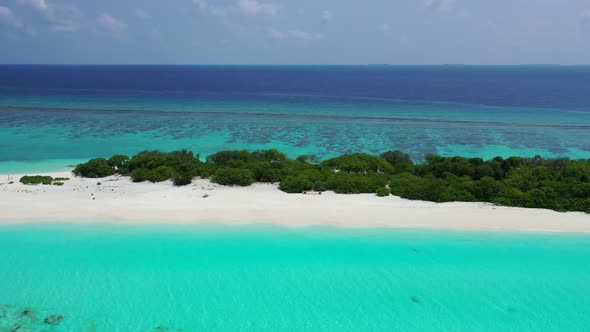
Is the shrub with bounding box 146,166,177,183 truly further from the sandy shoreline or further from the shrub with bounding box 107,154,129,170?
the shrub with bounding box 107,154,129,170

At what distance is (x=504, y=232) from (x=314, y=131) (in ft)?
86.4

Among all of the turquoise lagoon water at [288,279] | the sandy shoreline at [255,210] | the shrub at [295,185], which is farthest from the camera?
the shrub at [295,185]

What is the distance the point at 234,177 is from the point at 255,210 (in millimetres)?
3721

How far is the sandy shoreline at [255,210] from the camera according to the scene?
1698 centimetres

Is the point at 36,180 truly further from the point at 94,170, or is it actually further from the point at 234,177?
the point at 234,177

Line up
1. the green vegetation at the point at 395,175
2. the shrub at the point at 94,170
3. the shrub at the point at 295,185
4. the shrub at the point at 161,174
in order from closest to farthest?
the green vegetation at the point at 395,175, the shrub at the point at 295,185, the shrub at the point at 161,174, the shrub at the point at 94,170

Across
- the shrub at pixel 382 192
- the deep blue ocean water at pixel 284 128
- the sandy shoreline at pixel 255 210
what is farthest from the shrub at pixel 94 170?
the shrub at pixel 382 192

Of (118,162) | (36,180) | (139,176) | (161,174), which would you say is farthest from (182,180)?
(36,180)

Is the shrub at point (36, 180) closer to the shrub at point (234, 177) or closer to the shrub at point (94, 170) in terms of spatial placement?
the shrub at point (94, 170)

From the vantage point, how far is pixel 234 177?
21.5 m

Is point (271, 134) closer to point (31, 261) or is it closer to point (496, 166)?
point (496, 166)

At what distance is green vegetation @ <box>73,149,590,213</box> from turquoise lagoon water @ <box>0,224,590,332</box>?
3.37m

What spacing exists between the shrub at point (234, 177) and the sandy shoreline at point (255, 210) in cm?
69

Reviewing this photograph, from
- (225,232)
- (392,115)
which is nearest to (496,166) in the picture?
(225,232)
